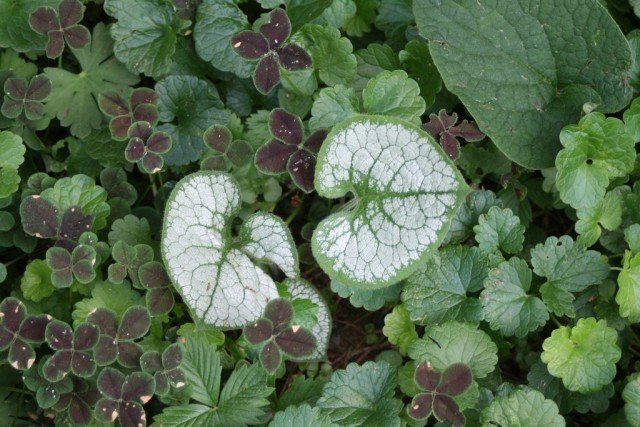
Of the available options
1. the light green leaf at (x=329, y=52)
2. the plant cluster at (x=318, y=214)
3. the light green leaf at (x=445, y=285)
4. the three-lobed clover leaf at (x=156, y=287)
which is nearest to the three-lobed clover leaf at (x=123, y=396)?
the plant cluster at (x=318, y=214)

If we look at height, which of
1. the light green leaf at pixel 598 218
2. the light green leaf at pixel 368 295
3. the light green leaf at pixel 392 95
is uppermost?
the light green leaf at pixel 392 95

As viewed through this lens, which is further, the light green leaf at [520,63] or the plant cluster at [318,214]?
the light green leaf at [520,63]

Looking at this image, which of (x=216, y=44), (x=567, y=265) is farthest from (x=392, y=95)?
(x=567, y=265)

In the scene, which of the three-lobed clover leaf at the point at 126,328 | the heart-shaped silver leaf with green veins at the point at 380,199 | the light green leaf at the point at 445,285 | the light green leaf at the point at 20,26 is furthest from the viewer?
the light green leaf at the point at 20,26

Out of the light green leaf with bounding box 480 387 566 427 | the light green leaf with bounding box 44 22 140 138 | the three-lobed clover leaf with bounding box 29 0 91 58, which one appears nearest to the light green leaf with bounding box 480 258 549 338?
the light green leaf with bounding box 480 387 566 427

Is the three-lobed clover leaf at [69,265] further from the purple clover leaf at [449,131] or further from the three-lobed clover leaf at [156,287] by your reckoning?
the purple clover leaf at [449,131]

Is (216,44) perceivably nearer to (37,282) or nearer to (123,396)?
(37,282)

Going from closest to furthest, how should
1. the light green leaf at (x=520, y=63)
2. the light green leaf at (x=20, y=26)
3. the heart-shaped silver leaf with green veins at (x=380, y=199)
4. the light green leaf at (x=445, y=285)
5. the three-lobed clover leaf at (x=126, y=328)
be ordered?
the heart-shaped silver leaf with green veins at (x=380, y=199)
the three-lobed clover leaf at (x=126, y=328)
the light green leaf at (x=445, y=285)
the light green leaf at (x=520, y=63)
the light green leaf at (x=20, y=26)
